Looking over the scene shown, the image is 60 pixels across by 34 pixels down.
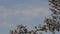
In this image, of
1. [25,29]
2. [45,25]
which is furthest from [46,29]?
[25,29]

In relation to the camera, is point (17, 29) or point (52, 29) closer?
point (17, 29)

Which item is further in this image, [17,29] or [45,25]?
[45,25]

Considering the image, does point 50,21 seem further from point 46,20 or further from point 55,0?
point 55,0

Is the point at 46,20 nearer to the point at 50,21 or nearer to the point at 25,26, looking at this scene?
the point at 50,21

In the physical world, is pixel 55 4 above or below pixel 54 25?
above

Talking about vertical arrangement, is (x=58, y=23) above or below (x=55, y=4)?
below

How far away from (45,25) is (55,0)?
6.42 ft

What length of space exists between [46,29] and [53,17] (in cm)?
125

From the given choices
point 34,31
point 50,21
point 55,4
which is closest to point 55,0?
point 55,4

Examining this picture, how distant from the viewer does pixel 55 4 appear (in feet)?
54.4

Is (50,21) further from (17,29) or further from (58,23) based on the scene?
(17,29)

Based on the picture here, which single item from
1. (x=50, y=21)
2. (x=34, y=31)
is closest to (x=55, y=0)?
(x=50, y=21)

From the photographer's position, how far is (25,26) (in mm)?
15062

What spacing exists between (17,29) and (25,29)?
65 cm
